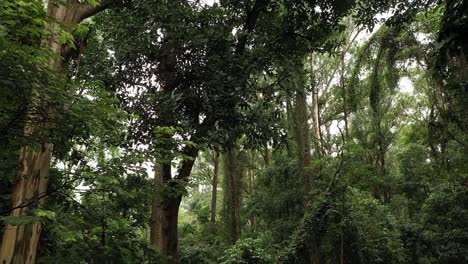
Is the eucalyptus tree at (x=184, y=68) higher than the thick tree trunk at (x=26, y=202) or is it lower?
higher

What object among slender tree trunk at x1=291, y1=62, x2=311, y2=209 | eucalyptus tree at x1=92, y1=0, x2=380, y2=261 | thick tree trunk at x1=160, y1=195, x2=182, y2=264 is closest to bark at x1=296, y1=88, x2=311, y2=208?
slender tree trunk at x1=291, y1=62, x2=311, y2=209

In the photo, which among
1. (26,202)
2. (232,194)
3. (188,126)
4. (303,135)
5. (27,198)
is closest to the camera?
(26,202)

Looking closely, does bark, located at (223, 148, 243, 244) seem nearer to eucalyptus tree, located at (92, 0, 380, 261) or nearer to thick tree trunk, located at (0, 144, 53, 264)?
eucalyptus tree, located at (92, 0, 380, 261)

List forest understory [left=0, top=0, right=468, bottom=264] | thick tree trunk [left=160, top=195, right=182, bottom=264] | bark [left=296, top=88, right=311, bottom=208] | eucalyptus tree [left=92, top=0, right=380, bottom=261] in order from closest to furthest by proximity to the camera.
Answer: forest understory [left=0, top=0, right=468, bottom=264], eucalyptus tree [left=92, top=0, right=380, bottom=261], thick tree trunk [left=160, top=195, right=182, bottom=264], bark [left=296, top=88, right=311, bottom=208]

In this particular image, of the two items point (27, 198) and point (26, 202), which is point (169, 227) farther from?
point (26, 202)

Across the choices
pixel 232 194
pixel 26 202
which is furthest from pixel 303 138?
pixel 26 202

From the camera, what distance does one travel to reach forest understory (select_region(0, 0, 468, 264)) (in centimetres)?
289

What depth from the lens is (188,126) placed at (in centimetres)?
592

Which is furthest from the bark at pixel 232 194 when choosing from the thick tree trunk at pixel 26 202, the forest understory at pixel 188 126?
the thick tree trunk at pixel 26 202

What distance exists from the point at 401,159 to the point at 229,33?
51.6 feet

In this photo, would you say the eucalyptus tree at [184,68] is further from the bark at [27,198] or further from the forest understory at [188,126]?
the bark at [27,198]

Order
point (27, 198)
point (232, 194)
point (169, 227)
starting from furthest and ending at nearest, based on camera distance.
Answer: point (232, 194), point (169, 227), point (27, 198)

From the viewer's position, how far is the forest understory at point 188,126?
9.47ft

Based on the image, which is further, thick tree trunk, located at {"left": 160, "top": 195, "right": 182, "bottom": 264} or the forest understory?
thick tree trunk, located at {"left": 160, "top": 195, "right": 182, "bottom": 264}
